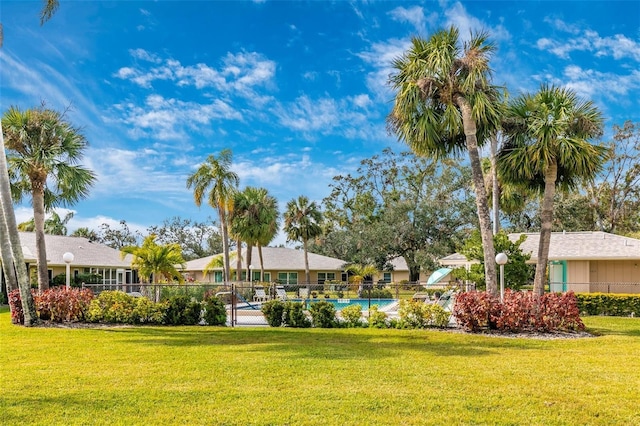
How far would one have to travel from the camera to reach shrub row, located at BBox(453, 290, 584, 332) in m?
14.0

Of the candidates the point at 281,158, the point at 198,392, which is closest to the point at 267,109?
the point at 281,158

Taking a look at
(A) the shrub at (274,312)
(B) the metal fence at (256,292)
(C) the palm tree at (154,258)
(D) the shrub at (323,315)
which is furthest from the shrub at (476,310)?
(C) the palm tree at (154,258)

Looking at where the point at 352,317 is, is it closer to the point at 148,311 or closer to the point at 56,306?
the point at 148,311

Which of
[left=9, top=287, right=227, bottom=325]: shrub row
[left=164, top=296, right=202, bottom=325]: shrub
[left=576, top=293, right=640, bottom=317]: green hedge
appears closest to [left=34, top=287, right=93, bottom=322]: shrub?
[left=9, top=287, right=227, bottom=325]: shrub row

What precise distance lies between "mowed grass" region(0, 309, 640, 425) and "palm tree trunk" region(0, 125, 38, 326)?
2.37m

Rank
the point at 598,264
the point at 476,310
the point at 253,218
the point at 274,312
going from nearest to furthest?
the point at 476,310 → the point at 274,312 → the point at 598,264 → the point at 253,218

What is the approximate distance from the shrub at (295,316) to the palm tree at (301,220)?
85.7 feet

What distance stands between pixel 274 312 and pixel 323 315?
1423 mm

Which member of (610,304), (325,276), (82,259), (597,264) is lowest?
(325,276)

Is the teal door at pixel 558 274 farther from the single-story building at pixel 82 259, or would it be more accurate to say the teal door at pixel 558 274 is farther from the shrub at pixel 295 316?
the single-story building at pixel 82 259

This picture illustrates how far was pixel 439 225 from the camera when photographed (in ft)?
148

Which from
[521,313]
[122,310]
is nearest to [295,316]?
[122,310]

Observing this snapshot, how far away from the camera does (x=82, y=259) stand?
3347 centimetres

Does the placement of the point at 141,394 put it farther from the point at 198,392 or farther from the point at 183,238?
the point at 183,238
